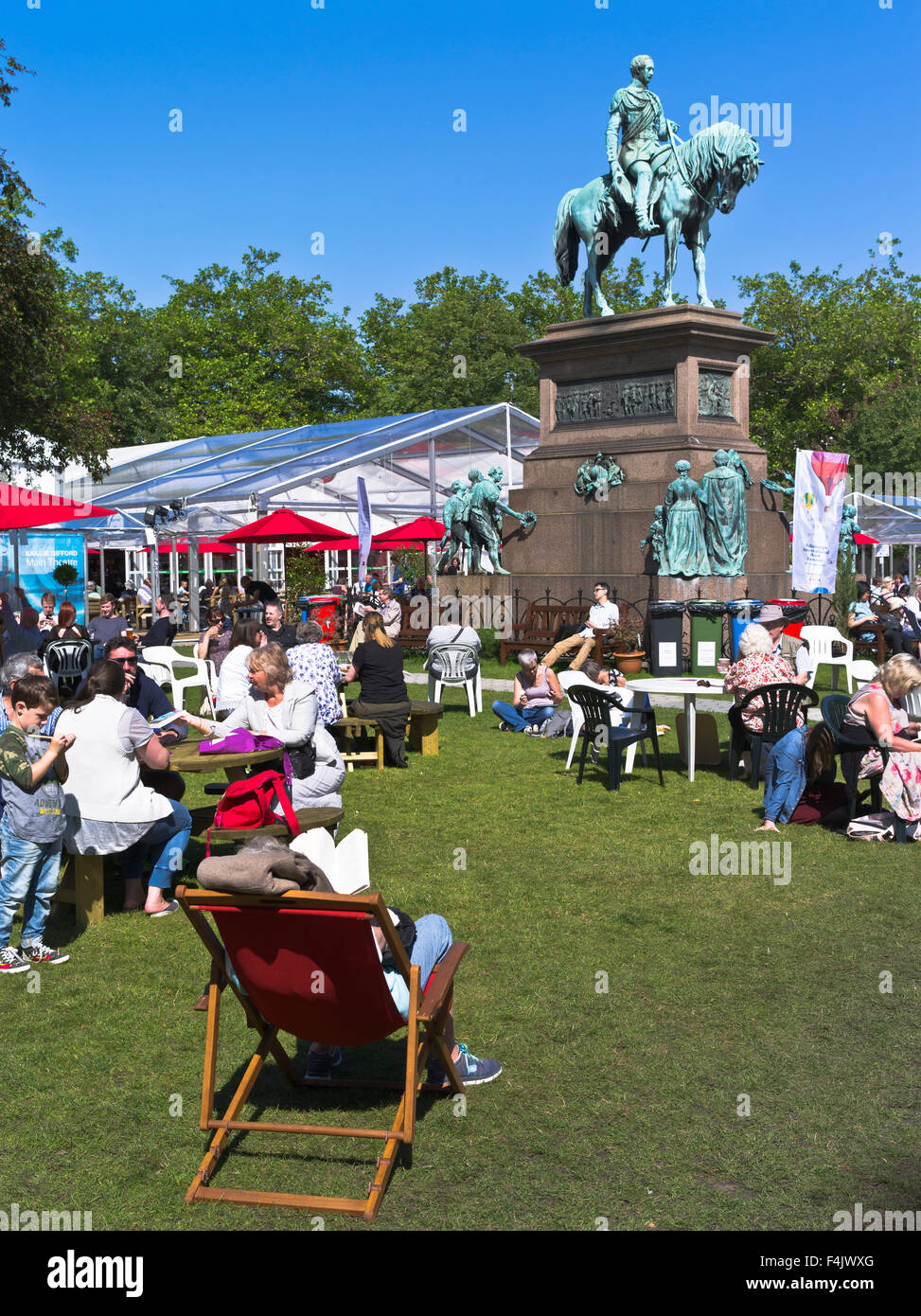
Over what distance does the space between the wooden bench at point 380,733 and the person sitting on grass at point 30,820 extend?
5262 mm

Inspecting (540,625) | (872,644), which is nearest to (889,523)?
(872,644)

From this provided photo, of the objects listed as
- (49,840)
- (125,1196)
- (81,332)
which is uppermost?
(81,332)

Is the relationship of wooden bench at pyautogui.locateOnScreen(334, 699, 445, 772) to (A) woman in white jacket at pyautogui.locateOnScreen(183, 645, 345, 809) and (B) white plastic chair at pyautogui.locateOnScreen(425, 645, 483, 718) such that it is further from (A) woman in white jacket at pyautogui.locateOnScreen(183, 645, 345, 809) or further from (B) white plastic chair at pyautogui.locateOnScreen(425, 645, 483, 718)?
(A) woman in white jacket at pyautogui.locateOnScreen(183, 645, 345, 809)

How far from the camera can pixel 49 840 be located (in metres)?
6.36

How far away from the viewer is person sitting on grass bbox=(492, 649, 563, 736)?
1368cm

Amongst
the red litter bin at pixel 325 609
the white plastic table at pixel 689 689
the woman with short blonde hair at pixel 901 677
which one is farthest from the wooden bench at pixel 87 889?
the red litter bin at pixel 325 609

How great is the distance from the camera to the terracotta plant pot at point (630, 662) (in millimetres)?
17562

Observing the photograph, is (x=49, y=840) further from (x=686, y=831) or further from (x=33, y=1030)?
(x=686, y=831)

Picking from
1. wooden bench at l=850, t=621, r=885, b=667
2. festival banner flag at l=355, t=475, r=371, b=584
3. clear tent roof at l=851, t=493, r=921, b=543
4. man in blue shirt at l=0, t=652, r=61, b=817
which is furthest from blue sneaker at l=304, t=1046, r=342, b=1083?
clear tent roof at l=851, t=493, r=921, b=543

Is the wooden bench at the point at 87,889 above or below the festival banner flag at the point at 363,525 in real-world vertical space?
below

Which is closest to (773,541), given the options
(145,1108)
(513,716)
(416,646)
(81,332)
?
(416,646)

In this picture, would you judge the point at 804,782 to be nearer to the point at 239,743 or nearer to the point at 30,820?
the point at 239,743

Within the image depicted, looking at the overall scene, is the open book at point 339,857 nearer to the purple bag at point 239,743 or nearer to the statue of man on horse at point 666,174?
the purple bag at point 239,743

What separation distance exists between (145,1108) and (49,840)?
1987 mm
